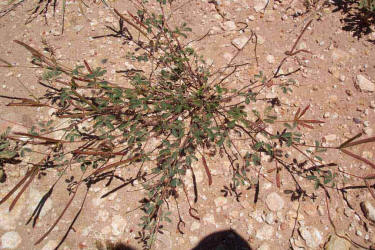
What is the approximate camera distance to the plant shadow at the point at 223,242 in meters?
1.90

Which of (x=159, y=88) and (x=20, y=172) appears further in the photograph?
(x=159, y=88)

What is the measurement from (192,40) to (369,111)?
1.69 m

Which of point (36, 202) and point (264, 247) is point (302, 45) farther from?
point (36, 202)

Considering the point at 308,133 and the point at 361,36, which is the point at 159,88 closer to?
the point at 308,133

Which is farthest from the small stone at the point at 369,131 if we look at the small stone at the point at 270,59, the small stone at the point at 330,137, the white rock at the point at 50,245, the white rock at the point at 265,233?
the white rock at the point at 50,245

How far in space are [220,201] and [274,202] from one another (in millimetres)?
400

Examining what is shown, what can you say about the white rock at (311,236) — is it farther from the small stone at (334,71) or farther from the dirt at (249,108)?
the small stone at (334,71)

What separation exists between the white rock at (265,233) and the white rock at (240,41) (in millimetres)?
1648

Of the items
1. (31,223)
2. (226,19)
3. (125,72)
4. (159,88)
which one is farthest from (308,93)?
(31,223)

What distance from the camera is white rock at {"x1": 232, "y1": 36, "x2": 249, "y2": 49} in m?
2.61

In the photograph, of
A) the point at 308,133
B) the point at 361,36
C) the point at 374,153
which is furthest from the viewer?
the point at 361,36

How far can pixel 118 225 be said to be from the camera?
Result: 6.54 ft

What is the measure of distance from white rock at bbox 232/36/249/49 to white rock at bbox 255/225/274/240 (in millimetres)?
1648

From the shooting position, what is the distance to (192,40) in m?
2.66
